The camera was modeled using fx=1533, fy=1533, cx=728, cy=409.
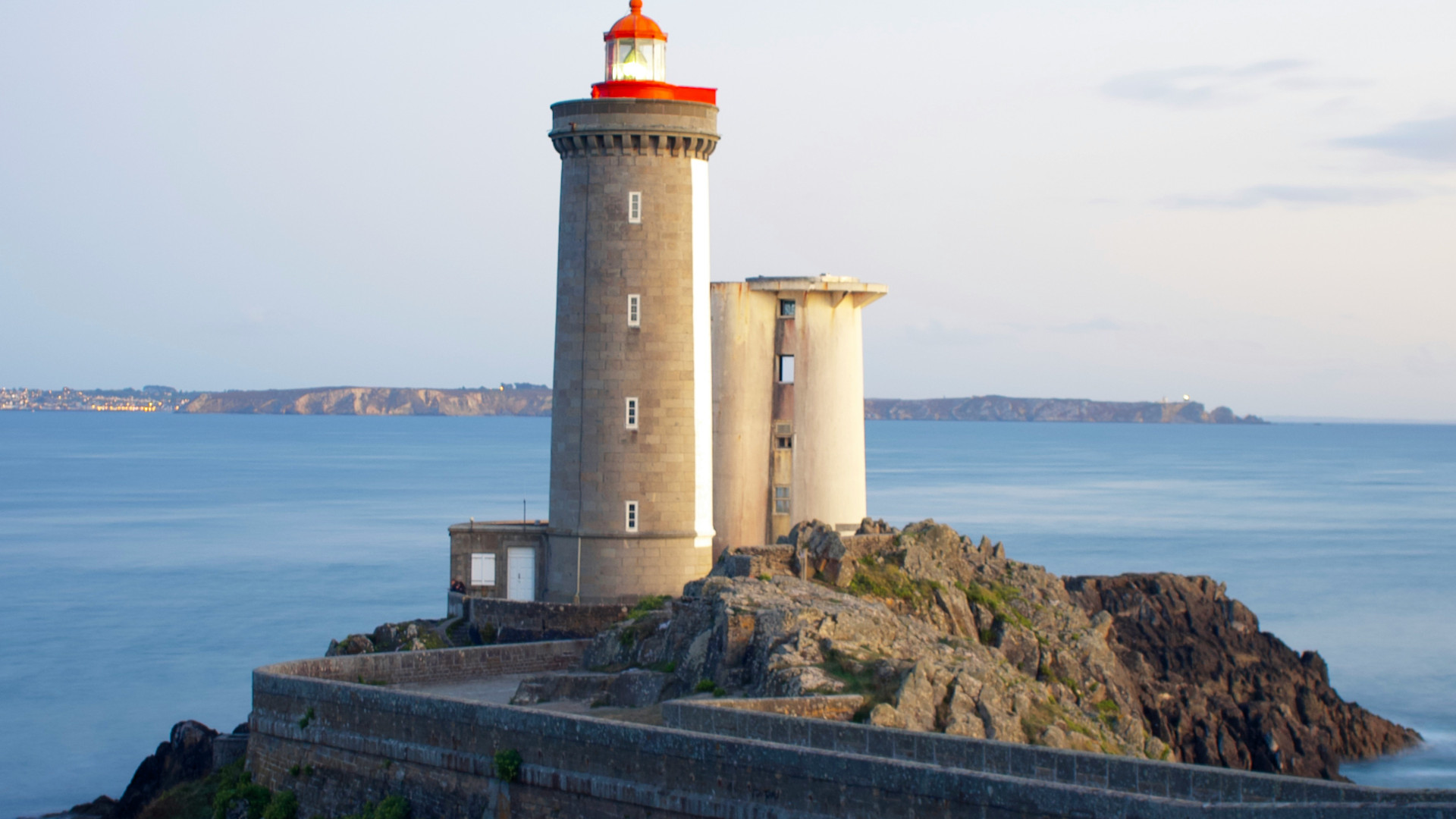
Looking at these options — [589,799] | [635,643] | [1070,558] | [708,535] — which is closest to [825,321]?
[708,535]

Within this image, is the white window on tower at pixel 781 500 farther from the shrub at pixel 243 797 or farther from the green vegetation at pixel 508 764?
the green vegetation at pixel 508 764

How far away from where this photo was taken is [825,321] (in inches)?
1208

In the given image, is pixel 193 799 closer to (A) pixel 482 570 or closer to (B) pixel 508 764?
(A) pixel 482 570

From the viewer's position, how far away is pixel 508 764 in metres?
16.0

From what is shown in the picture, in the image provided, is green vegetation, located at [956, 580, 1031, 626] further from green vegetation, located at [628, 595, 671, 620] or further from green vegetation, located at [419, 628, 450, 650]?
green vegetation, located at [419, 628, 450, 650]

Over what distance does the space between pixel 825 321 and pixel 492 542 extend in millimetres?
8371

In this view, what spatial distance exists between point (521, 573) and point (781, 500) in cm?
615

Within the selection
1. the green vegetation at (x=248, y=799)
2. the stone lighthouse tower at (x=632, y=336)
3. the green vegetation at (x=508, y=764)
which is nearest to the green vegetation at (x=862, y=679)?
the green vegetation at (x=508, y=764)

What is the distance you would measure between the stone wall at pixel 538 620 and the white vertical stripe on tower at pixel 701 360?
6.52 feet

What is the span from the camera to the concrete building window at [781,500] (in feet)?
99.1

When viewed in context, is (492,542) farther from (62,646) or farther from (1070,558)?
(1070,558)

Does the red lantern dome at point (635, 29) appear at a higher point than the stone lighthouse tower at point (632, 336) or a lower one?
higher

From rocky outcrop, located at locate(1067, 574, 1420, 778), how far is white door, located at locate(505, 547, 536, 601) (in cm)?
1106

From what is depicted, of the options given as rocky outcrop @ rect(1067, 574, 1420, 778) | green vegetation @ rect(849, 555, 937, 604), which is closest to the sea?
rocky outcrop @ rect(1067, 574, 1420, 778)
